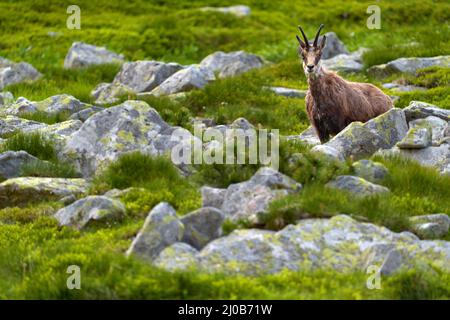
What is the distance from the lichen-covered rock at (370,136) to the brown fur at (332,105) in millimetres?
2064

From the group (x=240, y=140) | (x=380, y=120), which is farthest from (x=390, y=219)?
(x=380, y=120)

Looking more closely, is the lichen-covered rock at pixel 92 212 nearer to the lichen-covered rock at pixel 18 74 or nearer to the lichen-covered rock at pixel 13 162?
the lichen-covered rock at pixel 13 162

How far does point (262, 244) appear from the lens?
12055 mm

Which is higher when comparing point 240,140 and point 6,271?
point 240,140

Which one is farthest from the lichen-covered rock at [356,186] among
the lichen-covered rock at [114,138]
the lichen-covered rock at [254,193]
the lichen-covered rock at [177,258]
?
the lichen-covered rock at [114,138]

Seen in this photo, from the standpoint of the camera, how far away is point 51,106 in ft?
70.7

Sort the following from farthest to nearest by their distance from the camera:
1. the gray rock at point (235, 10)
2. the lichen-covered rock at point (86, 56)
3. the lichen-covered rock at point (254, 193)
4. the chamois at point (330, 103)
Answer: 1. the gray rock at point (235, 10)
2. the lichen-covered rock at point (86, 56)
3. the chamois at point (330, 103)
4. the lichen-covered rock at point (254, 193)

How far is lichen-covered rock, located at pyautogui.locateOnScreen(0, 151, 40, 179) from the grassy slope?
148cm

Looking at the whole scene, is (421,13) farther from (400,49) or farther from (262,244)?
(262,244)

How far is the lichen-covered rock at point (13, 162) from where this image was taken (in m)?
16.0

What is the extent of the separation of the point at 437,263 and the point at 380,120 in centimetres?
578

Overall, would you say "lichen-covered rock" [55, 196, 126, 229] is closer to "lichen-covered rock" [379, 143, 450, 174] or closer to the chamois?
"lichen-covered rock" [379, 143, 450, 174]

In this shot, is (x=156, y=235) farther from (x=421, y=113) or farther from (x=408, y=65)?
(x=408, y=65)

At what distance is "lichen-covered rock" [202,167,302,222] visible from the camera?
42.9 ft
